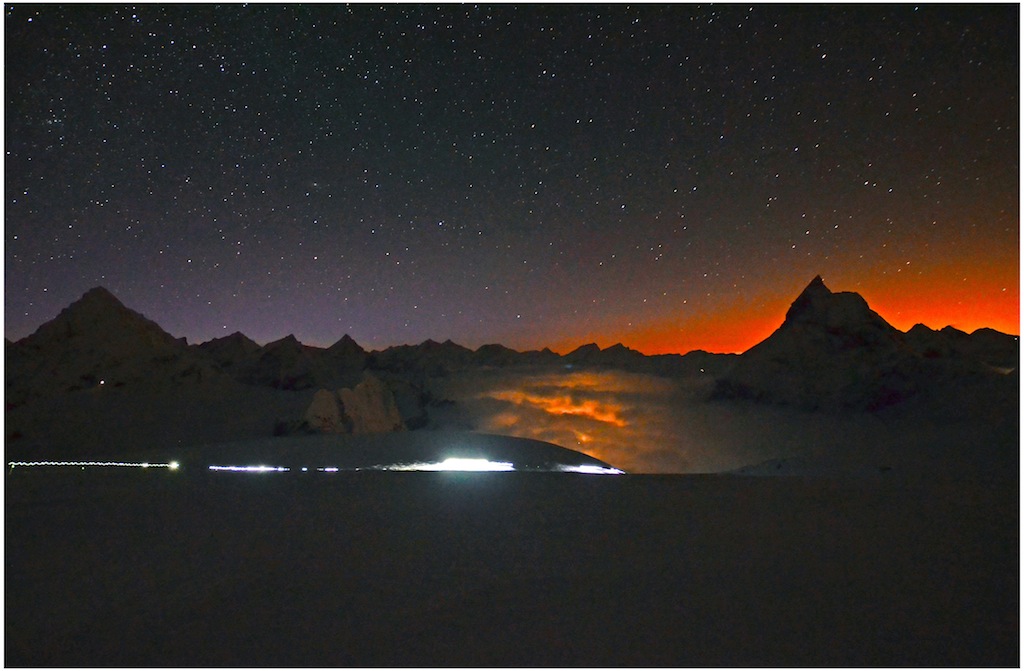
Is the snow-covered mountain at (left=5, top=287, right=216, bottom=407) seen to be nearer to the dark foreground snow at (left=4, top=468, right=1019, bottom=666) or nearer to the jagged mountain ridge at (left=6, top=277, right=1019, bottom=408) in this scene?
the jagged mountain ridge at (left=6, top=277, right=1019, bottom=408)

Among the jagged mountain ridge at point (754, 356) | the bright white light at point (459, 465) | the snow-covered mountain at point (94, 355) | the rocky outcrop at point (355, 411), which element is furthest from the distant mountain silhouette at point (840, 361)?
the snow-covered mountain at point (94, 355)

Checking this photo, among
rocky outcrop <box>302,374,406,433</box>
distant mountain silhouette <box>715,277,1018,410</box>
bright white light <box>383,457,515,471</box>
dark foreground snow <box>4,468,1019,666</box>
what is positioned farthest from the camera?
distant mountain silhouette <box>715,277,1018,410</box>

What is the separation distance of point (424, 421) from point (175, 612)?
65.7 feet

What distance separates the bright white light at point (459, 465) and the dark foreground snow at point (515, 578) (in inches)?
143

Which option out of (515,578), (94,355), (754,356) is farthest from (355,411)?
(94,355)

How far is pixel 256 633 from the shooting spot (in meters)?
2.32

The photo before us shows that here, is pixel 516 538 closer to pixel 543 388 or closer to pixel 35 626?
pixel 35 626

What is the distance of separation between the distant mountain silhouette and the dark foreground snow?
58.8ft

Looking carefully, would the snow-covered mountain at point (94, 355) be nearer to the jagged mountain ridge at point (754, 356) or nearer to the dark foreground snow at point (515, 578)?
the jagged mountain ridge at point (754, 356)

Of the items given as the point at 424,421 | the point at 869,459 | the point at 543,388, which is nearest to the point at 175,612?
the point at 869,459

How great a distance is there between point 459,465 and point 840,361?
754 inches

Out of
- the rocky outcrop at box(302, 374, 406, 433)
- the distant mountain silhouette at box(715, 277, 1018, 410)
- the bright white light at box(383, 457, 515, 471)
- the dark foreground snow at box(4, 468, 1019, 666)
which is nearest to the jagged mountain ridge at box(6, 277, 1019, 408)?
the distant mountain silhouette at box(715, 277, 1018, 410)

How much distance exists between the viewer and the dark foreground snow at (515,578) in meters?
2.23

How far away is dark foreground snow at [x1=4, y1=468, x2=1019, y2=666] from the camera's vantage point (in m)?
2.23
